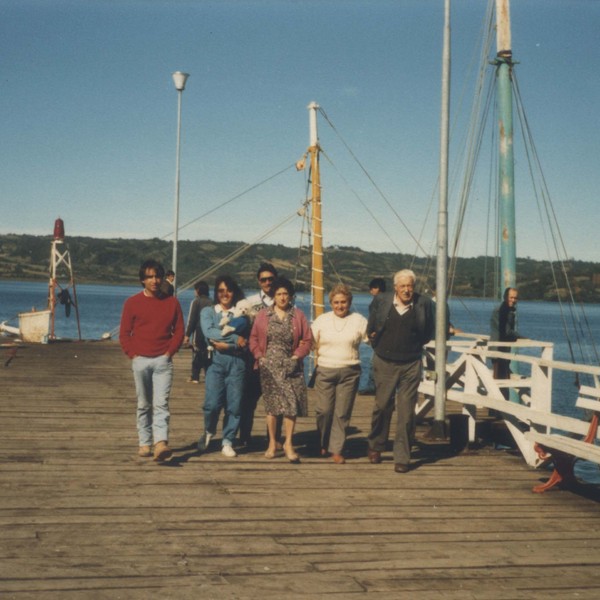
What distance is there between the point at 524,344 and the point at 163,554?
699 centimetres

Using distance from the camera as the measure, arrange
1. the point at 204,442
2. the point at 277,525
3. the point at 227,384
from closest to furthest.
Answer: the point at 277,525 → the point at 227,384 → the point at 204,442

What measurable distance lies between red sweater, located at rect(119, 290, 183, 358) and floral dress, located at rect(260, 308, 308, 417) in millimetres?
868

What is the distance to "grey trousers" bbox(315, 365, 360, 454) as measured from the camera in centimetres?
823

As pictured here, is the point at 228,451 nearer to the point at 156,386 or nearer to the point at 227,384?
Result: the point at 227,384

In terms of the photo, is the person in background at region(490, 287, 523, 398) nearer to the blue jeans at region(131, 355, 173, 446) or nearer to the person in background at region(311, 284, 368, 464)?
the person in background at region(311, 284, 368, 464)

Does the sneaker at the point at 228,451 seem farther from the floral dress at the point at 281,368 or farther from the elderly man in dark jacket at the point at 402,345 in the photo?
the elderly man in dark jacket at the point at 402,345

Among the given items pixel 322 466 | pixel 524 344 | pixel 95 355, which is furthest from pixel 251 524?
pixel 95 355

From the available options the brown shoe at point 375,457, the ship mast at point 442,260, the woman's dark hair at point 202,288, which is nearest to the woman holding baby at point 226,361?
the brown shoe at point 375,457

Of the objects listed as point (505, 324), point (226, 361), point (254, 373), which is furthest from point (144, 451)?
point (505, 324)

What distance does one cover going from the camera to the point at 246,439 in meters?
9.09

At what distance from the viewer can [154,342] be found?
305 inches

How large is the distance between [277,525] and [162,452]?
211 centimetres

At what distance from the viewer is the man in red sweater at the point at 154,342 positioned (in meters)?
7.73

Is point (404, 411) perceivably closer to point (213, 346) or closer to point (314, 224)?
point (213, 346)
